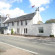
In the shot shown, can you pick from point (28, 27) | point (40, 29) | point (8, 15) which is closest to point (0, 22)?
point (8, 15)

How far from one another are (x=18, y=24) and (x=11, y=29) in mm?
4364

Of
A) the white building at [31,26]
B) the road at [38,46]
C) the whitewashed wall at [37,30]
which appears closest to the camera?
the road at [38,46]

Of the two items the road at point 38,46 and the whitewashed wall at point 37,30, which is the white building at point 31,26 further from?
the road at point 38,46

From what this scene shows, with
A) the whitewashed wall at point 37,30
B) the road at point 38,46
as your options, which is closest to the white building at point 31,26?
the whitewashed wall at point 37,30

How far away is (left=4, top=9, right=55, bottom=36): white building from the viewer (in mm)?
34266

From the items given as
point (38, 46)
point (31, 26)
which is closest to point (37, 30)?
point (31, 26)

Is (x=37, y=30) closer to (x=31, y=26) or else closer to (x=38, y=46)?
(x=31, y=26)

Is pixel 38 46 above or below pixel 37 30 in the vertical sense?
below

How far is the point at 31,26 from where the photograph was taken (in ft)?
133

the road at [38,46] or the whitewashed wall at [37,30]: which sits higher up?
the whitewashed wall at [37,30]

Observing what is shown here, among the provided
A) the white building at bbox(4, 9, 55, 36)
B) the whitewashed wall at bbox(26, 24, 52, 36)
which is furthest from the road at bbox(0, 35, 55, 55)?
the white building at bbox(4, 9, 55, 36)

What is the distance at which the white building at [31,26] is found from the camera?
112 feet

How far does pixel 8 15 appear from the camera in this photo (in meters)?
66.2

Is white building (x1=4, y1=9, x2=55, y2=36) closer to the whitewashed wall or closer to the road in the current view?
the whitewashed wall
